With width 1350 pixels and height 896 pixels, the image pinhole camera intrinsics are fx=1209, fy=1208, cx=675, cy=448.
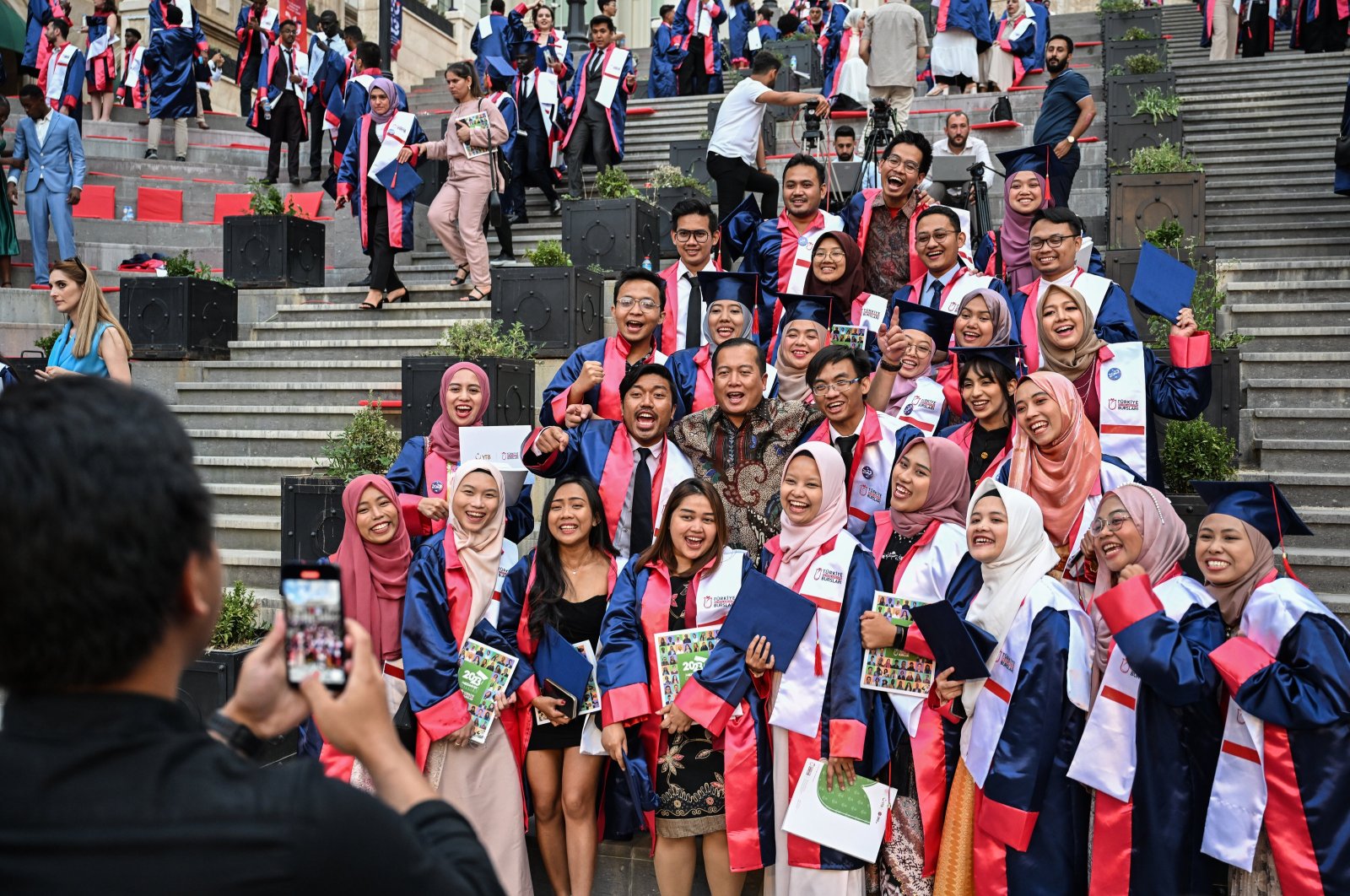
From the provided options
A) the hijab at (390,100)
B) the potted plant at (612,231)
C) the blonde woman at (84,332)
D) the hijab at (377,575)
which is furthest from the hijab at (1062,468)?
the hijab at (390,100)

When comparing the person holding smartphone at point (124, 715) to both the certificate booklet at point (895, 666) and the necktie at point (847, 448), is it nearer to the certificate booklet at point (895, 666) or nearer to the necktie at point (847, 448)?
the certificate booklet at point (895, 666)

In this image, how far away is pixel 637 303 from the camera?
237 inches

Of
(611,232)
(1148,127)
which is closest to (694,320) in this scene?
(611,232)

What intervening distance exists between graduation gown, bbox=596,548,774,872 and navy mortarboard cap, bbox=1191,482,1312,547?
1.71 meters

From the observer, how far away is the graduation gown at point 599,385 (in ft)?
19.5

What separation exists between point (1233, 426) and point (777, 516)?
306cm

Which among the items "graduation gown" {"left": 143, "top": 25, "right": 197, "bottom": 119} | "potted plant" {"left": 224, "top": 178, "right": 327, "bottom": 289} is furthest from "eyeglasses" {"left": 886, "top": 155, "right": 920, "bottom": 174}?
"graduation gown" {"left": 143, "top": 25, "right": 197, "bottom": 119}

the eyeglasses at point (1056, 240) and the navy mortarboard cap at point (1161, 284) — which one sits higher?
the eyeglasses at point (1056, 240)

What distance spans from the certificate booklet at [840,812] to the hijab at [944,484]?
1036mm

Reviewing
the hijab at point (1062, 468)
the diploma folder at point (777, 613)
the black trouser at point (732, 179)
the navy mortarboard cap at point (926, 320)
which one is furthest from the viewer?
the black trouser at point (732, 179)

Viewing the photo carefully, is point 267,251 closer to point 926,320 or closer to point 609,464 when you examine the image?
point 609,464

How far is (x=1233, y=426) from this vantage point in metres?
6.62

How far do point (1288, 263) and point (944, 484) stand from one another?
4.84 metres

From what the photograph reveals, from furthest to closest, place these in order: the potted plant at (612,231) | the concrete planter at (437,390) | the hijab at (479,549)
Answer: the potted plant at (612,231)
the concrete planter at (437,390)
the hijab at (479,549)
